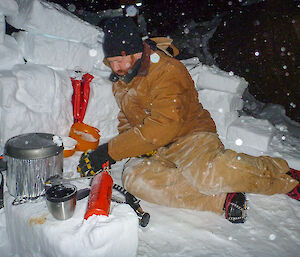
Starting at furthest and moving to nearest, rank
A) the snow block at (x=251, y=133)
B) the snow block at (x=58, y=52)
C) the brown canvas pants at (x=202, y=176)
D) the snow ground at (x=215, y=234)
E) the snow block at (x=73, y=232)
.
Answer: the snow block at (x=251, y=133) → the snow block at (x=58, y=52) → the brown canvas pants at (x=202, y=176) → the snow ground at (x=215, y=234) → the snow block at (x=73, y=232)

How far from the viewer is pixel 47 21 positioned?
2.16 m

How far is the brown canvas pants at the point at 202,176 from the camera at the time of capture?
71.8 inches

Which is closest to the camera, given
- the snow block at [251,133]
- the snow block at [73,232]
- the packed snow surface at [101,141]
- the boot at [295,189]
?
the snow block at [73,232]

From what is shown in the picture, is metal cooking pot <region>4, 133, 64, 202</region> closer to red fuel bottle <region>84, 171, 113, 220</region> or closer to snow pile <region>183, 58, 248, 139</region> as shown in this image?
red fuel bottle <region>84, 171, 113, 220</region>

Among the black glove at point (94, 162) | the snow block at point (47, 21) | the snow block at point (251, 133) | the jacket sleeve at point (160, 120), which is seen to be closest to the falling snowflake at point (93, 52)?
the snow block at point (47, 21)

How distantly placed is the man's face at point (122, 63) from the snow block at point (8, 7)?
36.8 inches

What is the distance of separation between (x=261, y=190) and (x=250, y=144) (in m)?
0.89

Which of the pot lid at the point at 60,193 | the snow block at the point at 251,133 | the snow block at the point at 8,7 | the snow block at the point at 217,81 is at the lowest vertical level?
the snow block at the point at 251,133

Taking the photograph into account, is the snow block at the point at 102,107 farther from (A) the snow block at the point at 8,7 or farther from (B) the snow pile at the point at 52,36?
(A) the snow block at the point at 8,7

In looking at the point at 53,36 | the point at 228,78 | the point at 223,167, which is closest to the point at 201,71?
the point at 228,78

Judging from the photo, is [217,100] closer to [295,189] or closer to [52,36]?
[295,189]

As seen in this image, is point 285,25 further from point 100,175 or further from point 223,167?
point 100,175

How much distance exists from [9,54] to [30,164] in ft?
3.61

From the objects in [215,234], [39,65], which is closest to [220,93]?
[215,234]
